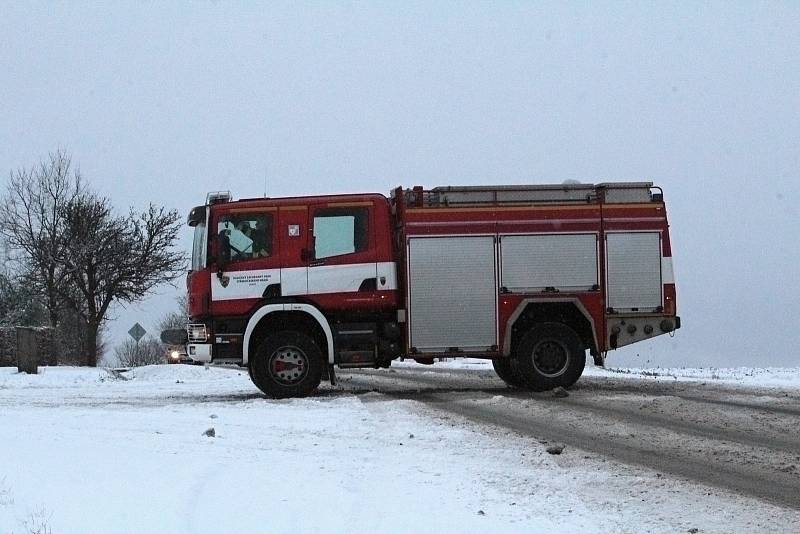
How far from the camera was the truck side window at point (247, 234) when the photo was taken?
1369 centimetres

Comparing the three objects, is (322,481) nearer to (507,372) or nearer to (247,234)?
(247,234)

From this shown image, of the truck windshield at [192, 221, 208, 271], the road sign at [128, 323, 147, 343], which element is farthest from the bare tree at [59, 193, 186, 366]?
the truck windshield at [192, 221, 208, 271]

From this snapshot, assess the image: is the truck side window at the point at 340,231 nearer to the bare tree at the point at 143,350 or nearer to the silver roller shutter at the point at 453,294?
the silver roller shutter at the point at 453,294

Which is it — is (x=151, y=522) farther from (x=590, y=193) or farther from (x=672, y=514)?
(x=590, y=193)

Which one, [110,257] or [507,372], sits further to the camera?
[110,257]

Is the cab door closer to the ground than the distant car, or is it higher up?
higher up

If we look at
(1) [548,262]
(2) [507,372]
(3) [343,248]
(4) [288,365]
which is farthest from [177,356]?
(1) [548,262]

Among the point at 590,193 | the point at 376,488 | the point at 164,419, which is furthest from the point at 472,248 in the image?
the point at 376,488

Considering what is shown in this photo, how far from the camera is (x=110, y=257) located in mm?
34875

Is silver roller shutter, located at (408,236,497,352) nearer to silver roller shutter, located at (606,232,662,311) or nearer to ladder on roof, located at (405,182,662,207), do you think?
ladder on roof, located at (405,182,662,207)

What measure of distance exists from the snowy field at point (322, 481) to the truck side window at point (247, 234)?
10.5ft

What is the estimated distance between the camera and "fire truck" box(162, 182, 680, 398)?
13.6 metres

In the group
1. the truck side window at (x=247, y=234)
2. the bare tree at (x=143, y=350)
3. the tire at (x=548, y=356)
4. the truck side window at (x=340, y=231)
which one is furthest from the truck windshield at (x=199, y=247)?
the bare tree at (x=143, y=350)

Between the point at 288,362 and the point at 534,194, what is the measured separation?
449 cm
